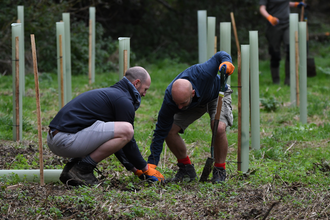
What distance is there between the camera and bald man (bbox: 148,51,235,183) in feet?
13.1

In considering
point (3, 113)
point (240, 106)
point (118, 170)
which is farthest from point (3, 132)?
point (240, 106)

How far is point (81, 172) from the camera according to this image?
12.8 ft

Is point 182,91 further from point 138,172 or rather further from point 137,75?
point 138,172

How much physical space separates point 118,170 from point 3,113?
3086 mm

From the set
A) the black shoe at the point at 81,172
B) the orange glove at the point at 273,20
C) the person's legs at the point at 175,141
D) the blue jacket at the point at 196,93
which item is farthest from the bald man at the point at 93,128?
the orange glove at the point at 273,20

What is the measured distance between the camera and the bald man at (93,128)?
12.6ft

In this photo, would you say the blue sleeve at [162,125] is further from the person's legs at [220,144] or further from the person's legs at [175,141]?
the person's legs at [220,144]

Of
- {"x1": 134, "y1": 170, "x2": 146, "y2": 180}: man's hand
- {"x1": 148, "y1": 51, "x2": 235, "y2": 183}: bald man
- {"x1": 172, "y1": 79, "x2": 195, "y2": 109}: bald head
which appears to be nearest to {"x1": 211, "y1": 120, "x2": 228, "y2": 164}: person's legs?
{"x1": 148, "y1": 51, "x2": 235, "y2": 183}: bald man

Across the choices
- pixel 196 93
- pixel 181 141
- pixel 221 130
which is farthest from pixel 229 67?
pixel 181 141

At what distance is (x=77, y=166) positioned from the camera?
3.91 meters

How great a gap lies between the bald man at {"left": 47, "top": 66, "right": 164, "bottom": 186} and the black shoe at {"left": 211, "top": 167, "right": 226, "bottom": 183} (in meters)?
0.86

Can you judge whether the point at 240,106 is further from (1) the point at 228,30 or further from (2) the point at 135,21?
(2) the point at 135,21

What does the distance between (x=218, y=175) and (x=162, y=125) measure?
745mm

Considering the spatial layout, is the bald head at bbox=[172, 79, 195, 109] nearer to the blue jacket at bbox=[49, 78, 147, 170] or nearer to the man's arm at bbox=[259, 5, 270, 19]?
the blue jacket at bbox=[49, 78, 147, 170]
